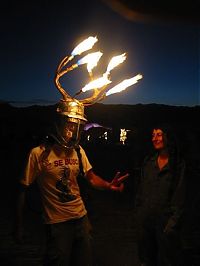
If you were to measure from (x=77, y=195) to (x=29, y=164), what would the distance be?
24.5 inches

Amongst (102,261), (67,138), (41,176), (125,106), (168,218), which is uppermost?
(125,106)

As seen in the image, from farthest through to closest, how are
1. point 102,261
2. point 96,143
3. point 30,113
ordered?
point 96,143 < point 30,113 < point 102,261

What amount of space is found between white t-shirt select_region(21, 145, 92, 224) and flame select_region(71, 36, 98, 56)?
3.52ft

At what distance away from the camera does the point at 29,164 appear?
12.0ft

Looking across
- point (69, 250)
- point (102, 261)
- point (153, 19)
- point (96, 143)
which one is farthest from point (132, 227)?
point (96, 143)

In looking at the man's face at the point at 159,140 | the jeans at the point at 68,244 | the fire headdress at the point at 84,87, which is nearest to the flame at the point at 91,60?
the fire headdress at the point at 84,87

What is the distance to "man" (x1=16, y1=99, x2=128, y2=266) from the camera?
3.59 meters

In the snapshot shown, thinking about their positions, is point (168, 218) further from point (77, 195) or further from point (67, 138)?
point (67, 138)

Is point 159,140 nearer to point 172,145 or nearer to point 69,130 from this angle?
point 172,145

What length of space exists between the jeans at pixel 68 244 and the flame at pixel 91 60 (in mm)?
1642

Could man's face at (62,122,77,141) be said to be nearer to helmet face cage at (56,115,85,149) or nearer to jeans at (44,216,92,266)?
helmet face cage at (56,115,85,149)

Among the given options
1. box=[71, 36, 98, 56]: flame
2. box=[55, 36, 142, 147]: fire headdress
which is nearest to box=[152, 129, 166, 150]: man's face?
box=[55, 36, 142, 147]: fire headdress

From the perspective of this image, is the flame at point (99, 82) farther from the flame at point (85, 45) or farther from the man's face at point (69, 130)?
the man's face at point (69, 130)

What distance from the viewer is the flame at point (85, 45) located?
362cm
